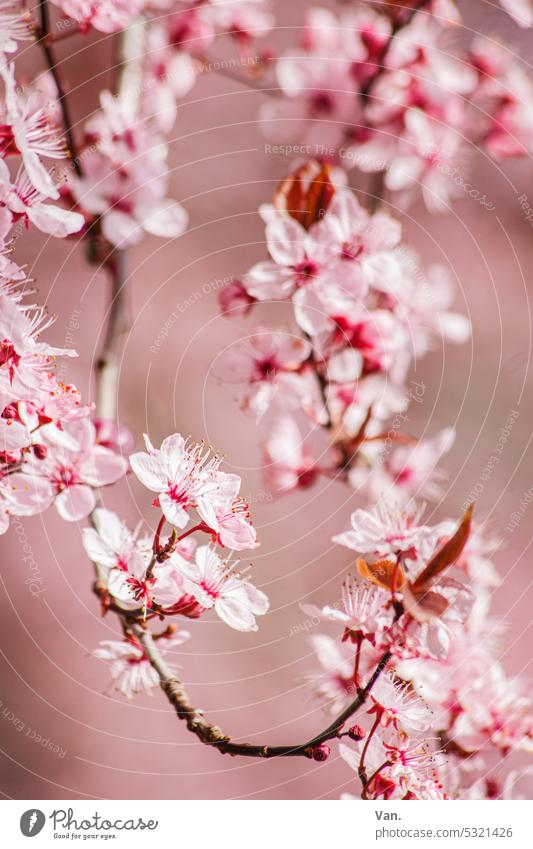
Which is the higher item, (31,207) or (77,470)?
(31,207)

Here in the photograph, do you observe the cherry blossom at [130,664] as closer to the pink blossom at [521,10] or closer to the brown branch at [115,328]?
the brown branch at [115,328]

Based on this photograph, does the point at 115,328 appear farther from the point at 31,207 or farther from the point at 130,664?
the point at 130,664

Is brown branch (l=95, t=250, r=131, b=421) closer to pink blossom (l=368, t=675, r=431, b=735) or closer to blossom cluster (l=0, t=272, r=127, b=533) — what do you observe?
blossom cluster (l=0, t=272, r=127, b=533)

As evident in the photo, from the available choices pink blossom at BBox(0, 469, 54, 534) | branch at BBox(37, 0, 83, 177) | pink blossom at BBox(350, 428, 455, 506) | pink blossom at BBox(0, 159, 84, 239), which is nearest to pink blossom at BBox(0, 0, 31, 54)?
branch at BBox(37, 0, 83, 177)

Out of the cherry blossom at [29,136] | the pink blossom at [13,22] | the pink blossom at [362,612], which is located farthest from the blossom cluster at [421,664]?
the pink blossom at [13,22]

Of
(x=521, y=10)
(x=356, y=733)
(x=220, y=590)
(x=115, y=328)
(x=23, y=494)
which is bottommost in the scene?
(x=356, y=733)

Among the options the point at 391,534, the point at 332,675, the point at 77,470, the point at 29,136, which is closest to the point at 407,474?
the point at 391,534
